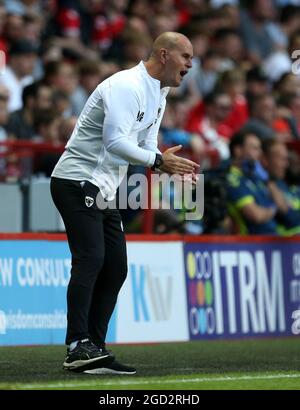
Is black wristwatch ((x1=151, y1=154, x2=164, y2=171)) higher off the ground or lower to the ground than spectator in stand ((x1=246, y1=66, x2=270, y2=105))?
lower

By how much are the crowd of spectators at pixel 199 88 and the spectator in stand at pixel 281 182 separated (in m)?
0.01

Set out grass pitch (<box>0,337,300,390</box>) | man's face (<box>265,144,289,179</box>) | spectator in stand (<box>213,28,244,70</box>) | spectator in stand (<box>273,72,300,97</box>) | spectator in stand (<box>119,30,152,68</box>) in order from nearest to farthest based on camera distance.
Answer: grass pitch (<box>0,337,300,390</box>) < man's face (<box>265,144,289,179</box>) < spectator in stand (<box>119,30,152,68</box>) < spectator in stand (<box>273,72,300,97</box>) < spectator in stand (<box>213,28,244,70</box>)

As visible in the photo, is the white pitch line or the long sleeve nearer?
the white pitch line

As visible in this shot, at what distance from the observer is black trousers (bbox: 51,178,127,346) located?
8.99 meters

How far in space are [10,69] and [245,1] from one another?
735 cm

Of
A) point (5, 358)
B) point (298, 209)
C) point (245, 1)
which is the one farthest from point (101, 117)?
point (245, 1)

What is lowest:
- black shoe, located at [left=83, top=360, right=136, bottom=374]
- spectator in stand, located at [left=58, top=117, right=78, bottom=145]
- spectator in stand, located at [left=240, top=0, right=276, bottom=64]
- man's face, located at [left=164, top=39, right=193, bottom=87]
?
black shoe, located at [left=83, top=360, right=136, bottom=374]

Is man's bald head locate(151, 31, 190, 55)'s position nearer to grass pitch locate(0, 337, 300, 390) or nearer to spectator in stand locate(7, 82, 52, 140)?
grass pitch locate(0, 337, 300, 390)

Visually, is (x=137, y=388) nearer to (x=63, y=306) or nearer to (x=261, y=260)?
(x=63, y=306)

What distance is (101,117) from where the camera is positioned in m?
9.11

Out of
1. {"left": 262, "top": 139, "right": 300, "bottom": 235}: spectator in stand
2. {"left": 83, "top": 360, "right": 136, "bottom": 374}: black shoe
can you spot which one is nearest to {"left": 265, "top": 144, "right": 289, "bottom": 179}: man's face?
{"left": 262, "top": 139, "right": 300, "bottom": 235}: spectator in stand

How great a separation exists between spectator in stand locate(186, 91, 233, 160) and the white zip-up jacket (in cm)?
644

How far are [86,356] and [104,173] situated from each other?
137cm

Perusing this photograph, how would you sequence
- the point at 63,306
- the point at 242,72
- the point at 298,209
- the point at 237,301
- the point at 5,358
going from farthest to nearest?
the point at 242,72
the point at 298,209
the point at 237,301
the point at 63,306
the point at 5,358
